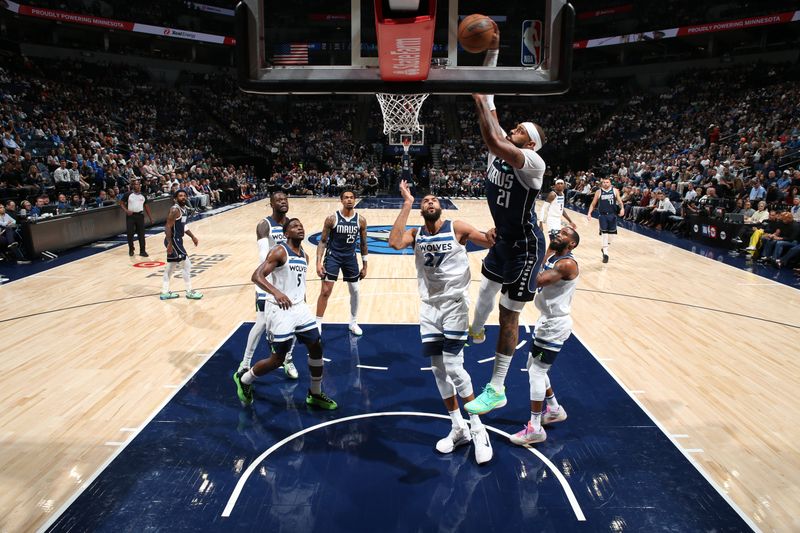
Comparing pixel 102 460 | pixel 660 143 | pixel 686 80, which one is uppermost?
pixel 686 80

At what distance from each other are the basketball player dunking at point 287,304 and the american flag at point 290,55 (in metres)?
1.38

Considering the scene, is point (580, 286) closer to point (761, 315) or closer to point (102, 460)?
point (761, 315)

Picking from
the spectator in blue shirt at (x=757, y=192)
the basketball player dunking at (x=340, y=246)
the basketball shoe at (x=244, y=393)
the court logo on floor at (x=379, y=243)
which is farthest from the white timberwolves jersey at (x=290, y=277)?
the spectator in blue shirt at (x=757, y=192)

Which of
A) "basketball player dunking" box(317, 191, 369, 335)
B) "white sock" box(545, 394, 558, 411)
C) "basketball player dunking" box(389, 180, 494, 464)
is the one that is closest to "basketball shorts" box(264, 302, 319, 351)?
"basketball player dunking" box(389, 180, 494, 464)

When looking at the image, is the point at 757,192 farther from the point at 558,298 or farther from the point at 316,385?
the point at 316,385

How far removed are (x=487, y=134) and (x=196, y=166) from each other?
75.7 feet

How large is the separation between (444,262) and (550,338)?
114 centimetres

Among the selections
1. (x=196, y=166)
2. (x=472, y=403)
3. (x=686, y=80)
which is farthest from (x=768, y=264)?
(x=686, y=80)

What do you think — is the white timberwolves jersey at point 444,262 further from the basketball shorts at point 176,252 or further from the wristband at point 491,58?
the basketball shorts at point 176,252

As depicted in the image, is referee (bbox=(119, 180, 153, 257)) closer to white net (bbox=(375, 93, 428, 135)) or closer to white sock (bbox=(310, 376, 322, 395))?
white net (bbox=(375, 93, 428, 135))

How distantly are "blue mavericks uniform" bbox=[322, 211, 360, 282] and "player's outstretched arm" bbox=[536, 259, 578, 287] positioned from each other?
3.22 meters

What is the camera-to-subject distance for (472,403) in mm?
4453

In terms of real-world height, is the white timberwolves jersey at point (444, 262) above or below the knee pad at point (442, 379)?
above

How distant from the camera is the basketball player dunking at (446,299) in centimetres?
439
